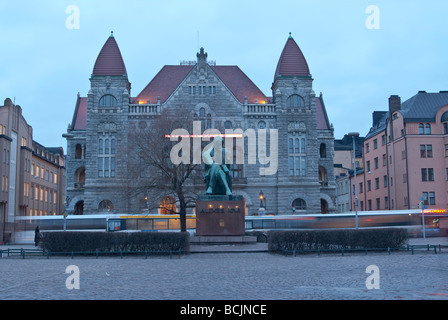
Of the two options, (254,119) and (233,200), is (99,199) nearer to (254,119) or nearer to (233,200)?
(254,119)

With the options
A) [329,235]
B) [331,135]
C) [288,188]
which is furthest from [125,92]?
[329,235]

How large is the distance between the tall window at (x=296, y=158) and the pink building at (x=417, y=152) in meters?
10.3

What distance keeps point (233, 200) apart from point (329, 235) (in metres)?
6.01

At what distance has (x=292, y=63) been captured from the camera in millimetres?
72500

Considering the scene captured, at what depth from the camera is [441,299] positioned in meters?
11.7

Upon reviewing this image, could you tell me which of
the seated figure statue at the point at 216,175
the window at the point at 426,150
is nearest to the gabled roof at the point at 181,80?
the window at the point at 426,150

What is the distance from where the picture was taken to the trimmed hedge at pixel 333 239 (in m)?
28.1

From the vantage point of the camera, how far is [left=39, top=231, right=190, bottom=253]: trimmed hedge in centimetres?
2784

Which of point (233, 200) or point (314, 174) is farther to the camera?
point (314, 174)

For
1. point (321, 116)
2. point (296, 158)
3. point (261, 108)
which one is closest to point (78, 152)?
point (261, 108)

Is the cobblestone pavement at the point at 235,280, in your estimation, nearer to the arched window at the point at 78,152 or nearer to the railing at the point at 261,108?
the railing at the point at 261,108

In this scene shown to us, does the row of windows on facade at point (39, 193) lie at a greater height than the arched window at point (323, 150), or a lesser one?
lesser

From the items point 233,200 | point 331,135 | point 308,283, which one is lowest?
point 308,283
